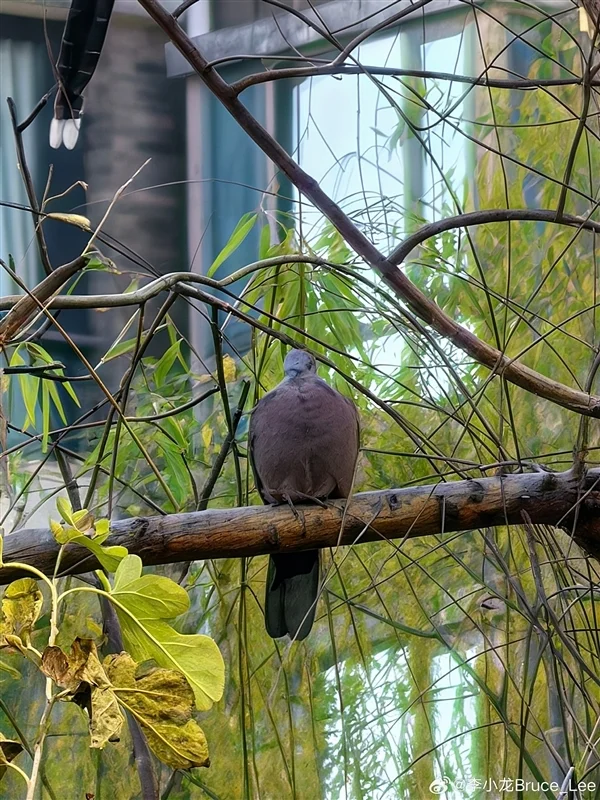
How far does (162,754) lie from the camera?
1.58ft

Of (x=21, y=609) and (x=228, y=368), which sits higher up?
(x=228, y=368)

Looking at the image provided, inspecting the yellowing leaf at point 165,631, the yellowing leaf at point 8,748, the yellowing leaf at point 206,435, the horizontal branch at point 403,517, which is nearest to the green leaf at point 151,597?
the yellowing leaf at point 165,631

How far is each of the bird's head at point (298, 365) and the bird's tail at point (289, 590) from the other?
13.1 inches

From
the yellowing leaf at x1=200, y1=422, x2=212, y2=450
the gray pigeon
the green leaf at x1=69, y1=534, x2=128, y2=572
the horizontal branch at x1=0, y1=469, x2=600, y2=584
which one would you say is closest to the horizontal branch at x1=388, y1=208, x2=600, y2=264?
the horizontal branch at x1=0, y1=469, x2=600, y2=584

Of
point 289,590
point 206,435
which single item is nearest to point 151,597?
point 289,590

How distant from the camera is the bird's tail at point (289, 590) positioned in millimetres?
1352

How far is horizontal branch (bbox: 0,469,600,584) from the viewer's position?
0.99 metres

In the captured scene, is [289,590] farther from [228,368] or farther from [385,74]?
[385,74]

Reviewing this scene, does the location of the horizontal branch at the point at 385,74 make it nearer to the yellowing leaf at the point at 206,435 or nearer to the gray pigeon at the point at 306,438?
the gray pigeon at the point at 306,438

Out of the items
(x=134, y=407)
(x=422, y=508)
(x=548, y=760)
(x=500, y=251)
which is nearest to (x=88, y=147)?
(x=134, y=407)

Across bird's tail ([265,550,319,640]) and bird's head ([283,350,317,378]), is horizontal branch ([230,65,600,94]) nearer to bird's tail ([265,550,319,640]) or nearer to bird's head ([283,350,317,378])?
bird's head ([283,350,317,378])

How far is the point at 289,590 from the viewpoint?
1.36 meters

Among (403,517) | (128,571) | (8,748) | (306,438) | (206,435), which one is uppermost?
(206,435)

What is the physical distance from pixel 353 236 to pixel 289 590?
63cm
